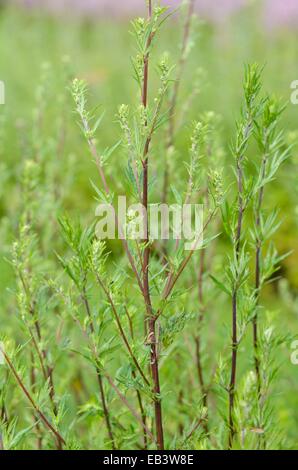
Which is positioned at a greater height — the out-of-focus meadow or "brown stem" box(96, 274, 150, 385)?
the out-of-focus meadow

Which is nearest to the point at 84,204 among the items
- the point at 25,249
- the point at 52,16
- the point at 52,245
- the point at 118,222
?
the point at 52,245

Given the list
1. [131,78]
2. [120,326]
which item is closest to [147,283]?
[120,326]

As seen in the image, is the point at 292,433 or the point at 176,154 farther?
the point at 292,433

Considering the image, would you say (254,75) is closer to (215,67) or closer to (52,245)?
(52,245)

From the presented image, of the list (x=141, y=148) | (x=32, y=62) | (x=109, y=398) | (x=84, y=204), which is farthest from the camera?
(x=32, y=62)

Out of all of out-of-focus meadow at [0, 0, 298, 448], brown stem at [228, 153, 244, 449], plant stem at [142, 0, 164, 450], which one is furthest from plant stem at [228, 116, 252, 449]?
out-of-focus meadow at [0, 0, 298, 448]

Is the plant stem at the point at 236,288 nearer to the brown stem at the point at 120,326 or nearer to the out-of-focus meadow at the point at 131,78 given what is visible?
the brown stem at the point at 120,326

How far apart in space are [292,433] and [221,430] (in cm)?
85

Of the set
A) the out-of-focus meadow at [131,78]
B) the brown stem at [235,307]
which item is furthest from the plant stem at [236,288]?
the out-of-focus meadow at [131,78]

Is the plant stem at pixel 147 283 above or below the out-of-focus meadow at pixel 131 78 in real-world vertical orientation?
below

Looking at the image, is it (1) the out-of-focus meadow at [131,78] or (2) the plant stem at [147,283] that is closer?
(2) the plant stem at [147,283]

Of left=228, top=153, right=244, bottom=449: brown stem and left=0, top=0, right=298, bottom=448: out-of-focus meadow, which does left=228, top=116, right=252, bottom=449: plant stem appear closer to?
left=228, top=153, right=244, bottom=449: brown stem

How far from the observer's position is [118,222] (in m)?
1.10

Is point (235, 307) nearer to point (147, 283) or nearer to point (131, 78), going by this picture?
point (147, 283)
